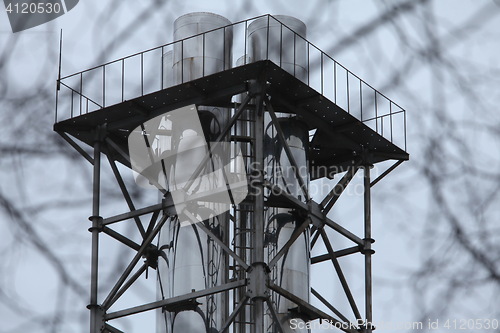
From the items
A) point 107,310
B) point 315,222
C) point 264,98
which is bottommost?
point 107,310

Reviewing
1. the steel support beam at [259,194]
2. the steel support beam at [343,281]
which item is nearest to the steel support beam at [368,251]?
the steel support beam at [343,281]

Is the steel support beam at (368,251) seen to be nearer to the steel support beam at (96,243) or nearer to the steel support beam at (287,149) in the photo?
the steel support beam at (287,149)

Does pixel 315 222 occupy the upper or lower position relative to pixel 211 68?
lower

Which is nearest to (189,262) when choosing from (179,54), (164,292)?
(164,292)

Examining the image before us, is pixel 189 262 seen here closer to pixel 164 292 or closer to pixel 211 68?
pixel 164 292

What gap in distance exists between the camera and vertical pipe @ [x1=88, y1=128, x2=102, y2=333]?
29.4 meters

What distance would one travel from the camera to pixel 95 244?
98.2 feet

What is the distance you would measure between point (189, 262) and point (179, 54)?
4749mm

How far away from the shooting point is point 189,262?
29.3m

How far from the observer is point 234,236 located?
3011 cm

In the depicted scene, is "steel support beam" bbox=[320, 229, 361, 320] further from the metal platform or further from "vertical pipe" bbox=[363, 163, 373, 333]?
the metal platform

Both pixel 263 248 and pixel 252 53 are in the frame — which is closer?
pixel 263 248

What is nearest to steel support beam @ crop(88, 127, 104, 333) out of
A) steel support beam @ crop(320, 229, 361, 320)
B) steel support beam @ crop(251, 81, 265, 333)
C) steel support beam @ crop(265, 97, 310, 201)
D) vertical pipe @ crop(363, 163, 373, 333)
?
steel support beam @ crop(251, 81, 265, 333)

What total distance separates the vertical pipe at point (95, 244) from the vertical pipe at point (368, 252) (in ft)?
19.4
